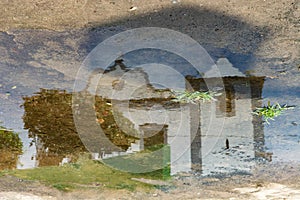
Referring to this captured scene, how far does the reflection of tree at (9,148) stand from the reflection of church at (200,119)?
2.67 feet

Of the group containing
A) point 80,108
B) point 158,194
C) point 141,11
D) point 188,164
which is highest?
point 141,11

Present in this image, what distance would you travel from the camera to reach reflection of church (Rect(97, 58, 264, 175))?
10.9ft

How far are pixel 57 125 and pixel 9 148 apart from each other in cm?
43

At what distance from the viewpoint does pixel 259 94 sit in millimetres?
3494

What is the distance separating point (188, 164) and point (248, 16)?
1391 millimetres

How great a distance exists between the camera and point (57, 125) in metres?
3.34

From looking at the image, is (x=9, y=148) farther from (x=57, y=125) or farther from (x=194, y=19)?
(x=194, y=19)

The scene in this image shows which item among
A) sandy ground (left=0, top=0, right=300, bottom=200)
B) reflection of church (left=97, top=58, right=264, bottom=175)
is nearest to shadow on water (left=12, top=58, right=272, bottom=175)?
reflection of church (left=97, top=58, right=264, bottom=175)

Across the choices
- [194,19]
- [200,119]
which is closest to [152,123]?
[200,119]

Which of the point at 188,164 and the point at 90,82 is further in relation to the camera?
the point at 90,82

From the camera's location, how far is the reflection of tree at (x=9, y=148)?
3.26 m

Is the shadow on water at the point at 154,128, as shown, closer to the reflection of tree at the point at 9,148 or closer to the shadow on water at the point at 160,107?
the shadow on water at the point at 160,107

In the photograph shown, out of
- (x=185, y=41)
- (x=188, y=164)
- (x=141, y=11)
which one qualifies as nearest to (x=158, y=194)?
(x=188, y=164)

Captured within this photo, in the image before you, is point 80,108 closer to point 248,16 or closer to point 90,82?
point 90,82
